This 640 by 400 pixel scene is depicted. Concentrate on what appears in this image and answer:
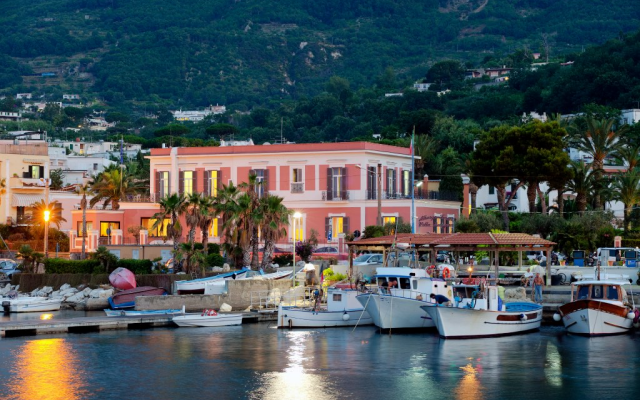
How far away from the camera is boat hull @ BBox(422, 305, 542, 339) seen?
50.8 m

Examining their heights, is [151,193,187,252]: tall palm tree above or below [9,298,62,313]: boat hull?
above

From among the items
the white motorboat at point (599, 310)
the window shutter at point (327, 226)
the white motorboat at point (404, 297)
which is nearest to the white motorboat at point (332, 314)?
the white motorboat at point (404, 297)

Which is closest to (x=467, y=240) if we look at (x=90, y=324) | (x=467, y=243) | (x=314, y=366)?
(x=467, y=243)

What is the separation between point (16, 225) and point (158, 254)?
22824 mm

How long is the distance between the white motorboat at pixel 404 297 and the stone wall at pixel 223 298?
9395mm

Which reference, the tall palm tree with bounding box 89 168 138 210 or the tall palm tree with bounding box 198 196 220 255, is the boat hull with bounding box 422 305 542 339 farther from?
the tall palm tree with bounding box 89 168 138 210

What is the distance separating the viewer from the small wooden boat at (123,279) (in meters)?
65.0

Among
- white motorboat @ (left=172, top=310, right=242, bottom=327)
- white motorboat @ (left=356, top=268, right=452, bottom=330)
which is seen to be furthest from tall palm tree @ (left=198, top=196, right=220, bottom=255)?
white motorboat @ (left=356, top=268, right=452, bottom=330)

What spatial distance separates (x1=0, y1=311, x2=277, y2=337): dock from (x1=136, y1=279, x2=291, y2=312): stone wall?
8.54ft

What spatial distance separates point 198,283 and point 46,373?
67.1 feet

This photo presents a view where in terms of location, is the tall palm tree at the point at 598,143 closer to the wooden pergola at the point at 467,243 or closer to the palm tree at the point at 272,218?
the wooden pergola at the point at 467,243

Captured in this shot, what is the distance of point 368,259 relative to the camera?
2672 inches

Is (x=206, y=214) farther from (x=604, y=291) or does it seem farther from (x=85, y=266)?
(x=604, y=291)

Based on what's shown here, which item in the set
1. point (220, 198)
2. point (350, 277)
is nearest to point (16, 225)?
point (220, 198)
